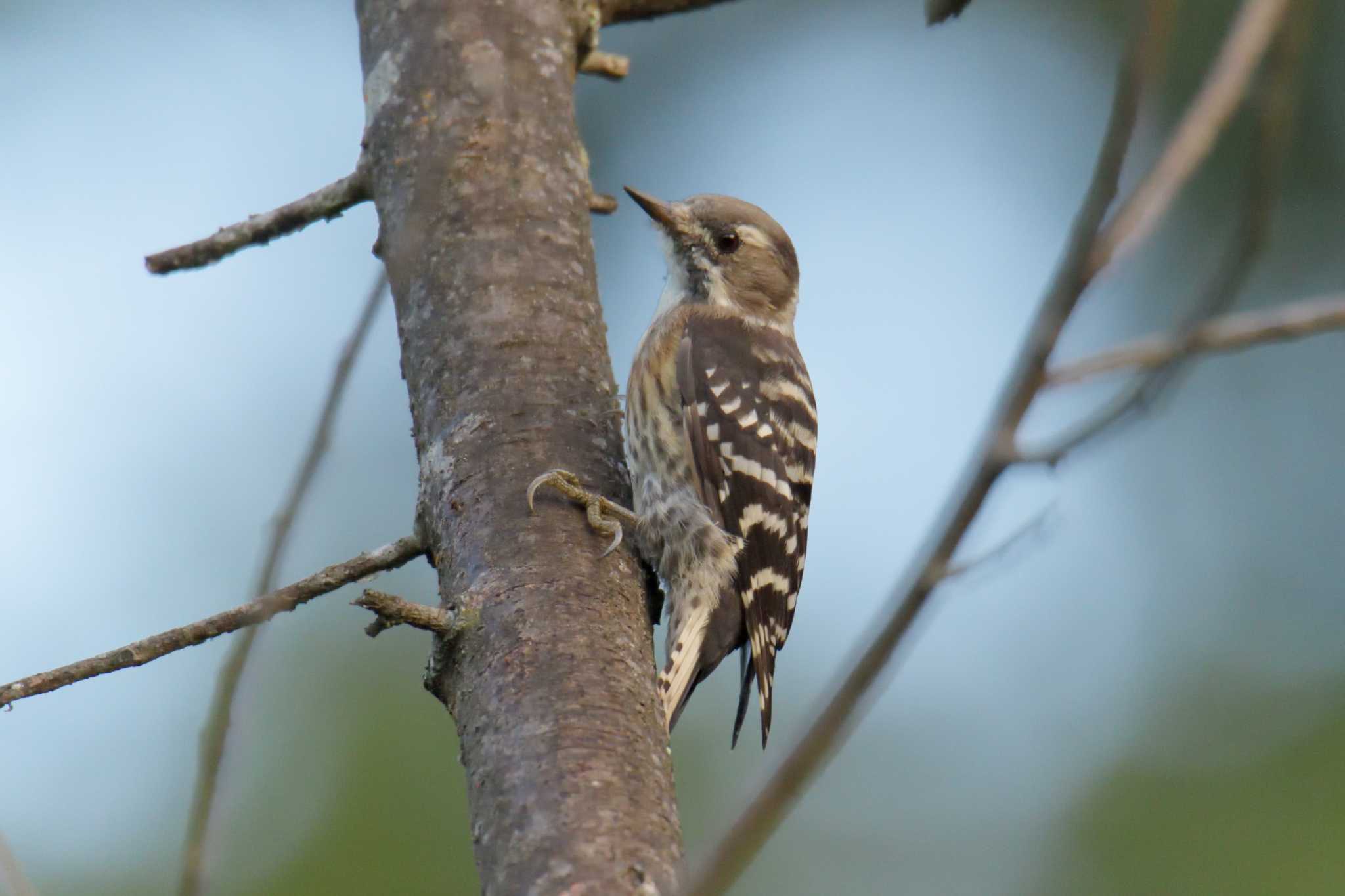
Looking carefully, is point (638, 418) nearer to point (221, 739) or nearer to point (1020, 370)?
point (221, 739)

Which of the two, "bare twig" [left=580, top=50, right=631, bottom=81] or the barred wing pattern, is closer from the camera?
"bare twig" [left=580, top=50, right=631, bottom=81]

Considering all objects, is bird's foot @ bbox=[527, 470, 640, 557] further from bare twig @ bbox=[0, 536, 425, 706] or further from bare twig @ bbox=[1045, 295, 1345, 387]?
bare twig @ bbox=[1045, 295, 1345, 387]

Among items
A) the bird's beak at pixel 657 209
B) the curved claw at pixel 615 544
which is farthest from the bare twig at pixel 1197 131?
the bird's beak at pixel 657 209

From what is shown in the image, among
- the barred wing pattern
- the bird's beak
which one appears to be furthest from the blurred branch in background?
the bird's beak

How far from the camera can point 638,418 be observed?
4215 millimetres

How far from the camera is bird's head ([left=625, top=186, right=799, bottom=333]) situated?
4957 mm

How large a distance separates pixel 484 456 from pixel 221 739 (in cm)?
118

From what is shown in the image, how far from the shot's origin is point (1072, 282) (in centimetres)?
95

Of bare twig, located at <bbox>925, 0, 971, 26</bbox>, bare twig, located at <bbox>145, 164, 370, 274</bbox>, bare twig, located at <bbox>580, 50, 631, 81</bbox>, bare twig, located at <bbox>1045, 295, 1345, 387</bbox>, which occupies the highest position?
bare twig, located at <bbox>1045, 295, 1345, 387</bbox>

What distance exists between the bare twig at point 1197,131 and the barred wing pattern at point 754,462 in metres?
3.01

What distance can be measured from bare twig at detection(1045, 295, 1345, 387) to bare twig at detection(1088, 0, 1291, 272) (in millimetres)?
79

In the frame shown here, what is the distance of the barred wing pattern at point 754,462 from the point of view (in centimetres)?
404

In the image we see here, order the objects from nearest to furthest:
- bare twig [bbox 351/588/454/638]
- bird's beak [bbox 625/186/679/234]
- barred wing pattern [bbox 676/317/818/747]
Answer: bare twig [bbox 351/588/454/638]
barred wing pattern [bbox 676/317/818/747]
bird's beak [bbox 625/186/679/234]

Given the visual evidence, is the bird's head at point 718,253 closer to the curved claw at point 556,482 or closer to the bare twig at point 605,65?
the bare twig at point 605,65
